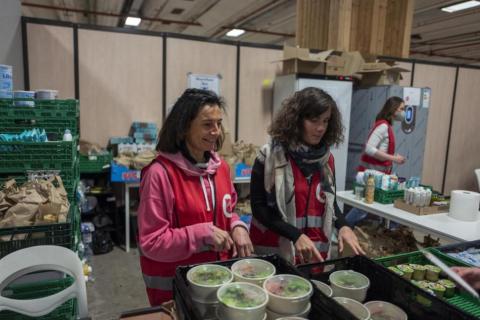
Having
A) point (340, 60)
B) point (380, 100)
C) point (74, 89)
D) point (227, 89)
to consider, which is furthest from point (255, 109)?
point (74, 89)

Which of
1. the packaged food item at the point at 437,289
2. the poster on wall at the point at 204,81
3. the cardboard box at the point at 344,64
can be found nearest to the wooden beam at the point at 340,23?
the cardboard box at the point at 344,64

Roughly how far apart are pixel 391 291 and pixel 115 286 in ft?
8.81

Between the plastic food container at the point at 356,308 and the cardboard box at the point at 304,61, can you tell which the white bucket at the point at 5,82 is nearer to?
the plastic food container at the point at 356,308

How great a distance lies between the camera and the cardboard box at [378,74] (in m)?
4.38

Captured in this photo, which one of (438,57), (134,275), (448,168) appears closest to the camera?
(134,275)

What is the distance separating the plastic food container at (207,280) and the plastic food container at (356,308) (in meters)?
0.29

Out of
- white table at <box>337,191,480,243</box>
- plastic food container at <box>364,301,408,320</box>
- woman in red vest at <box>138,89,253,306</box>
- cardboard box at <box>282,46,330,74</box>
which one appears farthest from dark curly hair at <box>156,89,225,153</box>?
cardboard box at <box>282,46,330,74</box>

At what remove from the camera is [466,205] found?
2352 mm

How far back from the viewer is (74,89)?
13.0 feet

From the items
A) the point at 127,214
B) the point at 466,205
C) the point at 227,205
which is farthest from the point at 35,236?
the point at 466,205

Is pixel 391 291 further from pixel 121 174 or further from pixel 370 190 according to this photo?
pixel 121 174

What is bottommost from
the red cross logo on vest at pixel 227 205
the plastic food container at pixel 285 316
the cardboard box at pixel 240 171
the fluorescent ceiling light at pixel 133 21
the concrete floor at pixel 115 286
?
the concrete floor at pixel 115 286

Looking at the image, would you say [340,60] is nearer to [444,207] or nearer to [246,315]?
[444,207]

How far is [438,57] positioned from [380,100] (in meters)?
7.48
